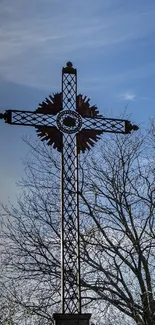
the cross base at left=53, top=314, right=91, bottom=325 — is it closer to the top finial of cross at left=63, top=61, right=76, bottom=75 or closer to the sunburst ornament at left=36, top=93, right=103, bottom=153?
the sunburst ornament at left=36, top=93, right=103, bottom=153

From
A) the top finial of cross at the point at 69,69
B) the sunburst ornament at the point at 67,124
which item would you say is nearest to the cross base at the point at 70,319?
the sunburst ornament at the point at 67,124

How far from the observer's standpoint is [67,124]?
5719mm

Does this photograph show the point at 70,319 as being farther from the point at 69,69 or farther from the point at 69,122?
the point at 69,69

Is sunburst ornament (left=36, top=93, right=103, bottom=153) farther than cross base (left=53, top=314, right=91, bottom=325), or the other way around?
sunburst ornament (left=36, top=93, right=103, bottom=153)

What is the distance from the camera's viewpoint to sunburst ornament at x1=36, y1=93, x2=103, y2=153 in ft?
18.7

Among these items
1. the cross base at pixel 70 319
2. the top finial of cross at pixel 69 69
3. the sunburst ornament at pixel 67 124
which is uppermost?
the top finial of cross at pixel 69 69

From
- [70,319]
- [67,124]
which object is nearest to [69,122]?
[67,124]

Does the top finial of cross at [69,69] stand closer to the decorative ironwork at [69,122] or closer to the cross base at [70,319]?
the decorative ironwork at [69,122]

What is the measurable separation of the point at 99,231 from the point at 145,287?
1.40 metres

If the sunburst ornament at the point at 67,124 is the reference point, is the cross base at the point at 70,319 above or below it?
below

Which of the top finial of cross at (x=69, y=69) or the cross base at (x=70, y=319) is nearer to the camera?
the cross base at (x=70, y=319)

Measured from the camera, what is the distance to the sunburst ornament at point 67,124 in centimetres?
571

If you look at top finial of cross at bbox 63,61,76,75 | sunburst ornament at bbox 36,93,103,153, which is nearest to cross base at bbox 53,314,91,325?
sunburst ornament at bbox 36,93,103,153

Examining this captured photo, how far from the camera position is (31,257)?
9.98m
